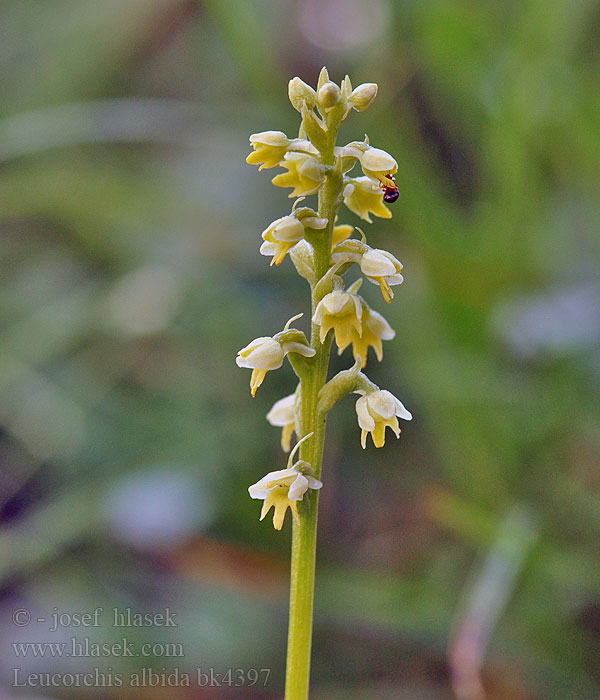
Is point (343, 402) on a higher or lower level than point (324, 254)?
higher

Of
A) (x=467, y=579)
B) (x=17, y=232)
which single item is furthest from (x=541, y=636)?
(x=17, y=232)

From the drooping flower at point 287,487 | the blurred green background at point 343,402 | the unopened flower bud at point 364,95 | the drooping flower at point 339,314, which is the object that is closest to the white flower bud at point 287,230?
the drooping flower at point 339,314

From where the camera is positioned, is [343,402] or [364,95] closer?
[364,95]

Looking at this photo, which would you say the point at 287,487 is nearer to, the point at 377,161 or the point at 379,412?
the point at 379,412

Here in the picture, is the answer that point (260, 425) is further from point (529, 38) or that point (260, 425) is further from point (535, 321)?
point (529, 38)

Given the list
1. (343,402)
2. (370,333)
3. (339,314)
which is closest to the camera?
(339,314)

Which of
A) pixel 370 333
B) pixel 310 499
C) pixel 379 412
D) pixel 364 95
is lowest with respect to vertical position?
pixel 310 499

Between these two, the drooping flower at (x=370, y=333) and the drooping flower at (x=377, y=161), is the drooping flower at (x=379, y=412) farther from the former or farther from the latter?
the drooping flower at (x=377, y=161)

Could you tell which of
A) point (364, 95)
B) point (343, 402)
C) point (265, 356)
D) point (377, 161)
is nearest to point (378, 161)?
point (377, 161)
